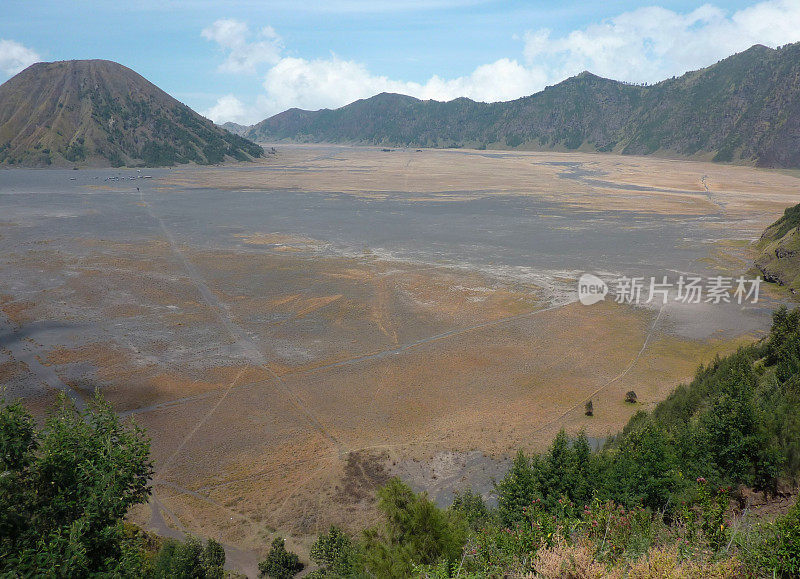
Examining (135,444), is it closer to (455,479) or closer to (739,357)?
(455,479)

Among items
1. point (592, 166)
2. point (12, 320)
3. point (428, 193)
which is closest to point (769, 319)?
point (12, 320)

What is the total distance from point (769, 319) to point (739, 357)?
13561 mm

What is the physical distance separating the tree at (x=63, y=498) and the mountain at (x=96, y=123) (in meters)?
143

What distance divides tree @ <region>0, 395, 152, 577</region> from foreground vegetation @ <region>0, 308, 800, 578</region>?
0.09 ft

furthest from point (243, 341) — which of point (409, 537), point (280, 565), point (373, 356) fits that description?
point (409, 537)

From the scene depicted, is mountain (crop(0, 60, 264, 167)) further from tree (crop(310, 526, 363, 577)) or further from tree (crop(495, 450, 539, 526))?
tree (crop(495, 450, 539, 526))

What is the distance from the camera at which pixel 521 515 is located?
38.5 ft

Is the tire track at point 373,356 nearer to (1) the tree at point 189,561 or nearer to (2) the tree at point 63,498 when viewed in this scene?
(1) the tree at point 189,561

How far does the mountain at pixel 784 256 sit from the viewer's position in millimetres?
36469

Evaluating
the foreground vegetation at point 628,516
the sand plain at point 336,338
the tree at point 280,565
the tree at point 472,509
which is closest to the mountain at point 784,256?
the sand plain at point 336,338

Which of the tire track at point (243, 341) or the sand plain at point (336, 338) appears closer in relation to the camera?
the sand plain at point (336, 338)

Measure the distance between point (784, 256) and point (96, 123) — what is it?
155128 millimetres

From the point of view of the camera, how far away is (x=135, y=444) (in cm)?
1022

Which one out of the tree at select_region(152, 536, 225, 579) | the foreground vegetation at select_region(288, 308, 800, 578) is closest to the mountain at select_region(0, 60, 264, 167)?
the tree at select_region(152, 536, 225, 579)
